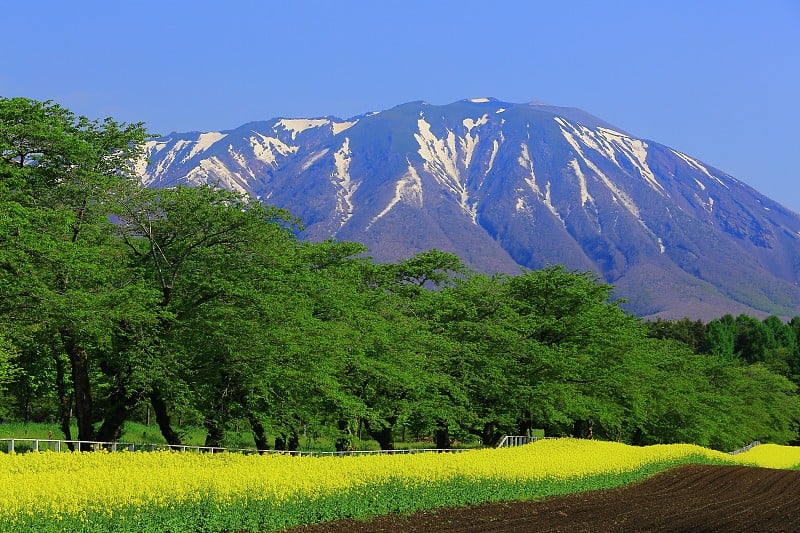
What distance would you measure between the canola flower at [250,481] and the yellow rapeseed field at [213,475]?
30 mm

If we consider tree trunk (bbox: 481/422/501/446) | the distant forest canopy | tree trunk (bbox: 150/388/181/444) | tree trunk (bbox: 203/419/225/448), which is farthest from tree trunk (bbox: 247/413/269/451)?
tree trunk (bbox: 481/422/501/446)

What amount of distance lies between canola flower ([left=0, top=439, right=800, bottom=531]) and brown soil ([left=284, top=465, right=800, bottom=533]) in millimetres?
1094

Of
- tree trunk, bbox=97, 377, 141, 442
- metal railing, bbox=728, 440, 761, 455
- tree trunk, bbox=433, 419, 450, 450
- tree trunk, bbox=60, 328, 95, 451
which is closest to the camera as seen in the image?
tree trunk, bbox=60, 328, 95, 451

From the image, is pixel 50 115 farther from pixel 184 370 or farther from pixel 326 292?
pixel 326 292

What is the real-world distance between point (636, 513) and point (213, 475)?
13.9 meters

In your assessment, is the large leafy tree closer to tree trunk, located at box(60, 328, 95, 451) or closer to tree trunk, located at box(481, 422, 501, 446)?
tree trunk, located at box(60, 328, 95, 451)

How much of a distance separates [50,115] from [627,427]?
56679mm

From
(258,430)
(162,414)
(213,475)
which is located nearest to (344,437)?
(258,430)

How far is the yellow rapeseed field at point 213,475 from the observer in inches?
842

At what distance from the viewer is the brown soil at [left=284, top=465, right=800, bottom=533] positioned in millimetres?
26250

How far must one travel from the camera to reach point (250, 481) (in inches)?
1009

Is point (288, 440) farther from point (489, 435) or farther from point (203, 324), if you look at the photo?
point (489, 435)

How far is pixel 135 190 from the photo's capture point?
40.0m

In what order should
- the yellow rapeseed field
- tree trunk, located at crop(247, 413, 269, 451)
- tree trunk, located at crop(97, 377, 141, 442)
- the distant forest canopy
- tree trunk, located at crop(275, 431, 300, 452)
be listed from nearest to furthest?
the yellow rapeseed field, the distant forest canopy, tree trunk, located at crop(97, 377, 141, 442), tree trunk, located at crop(247, 413, 269, 451), tree trunk, located at crop(275, 431, 300, 452)
